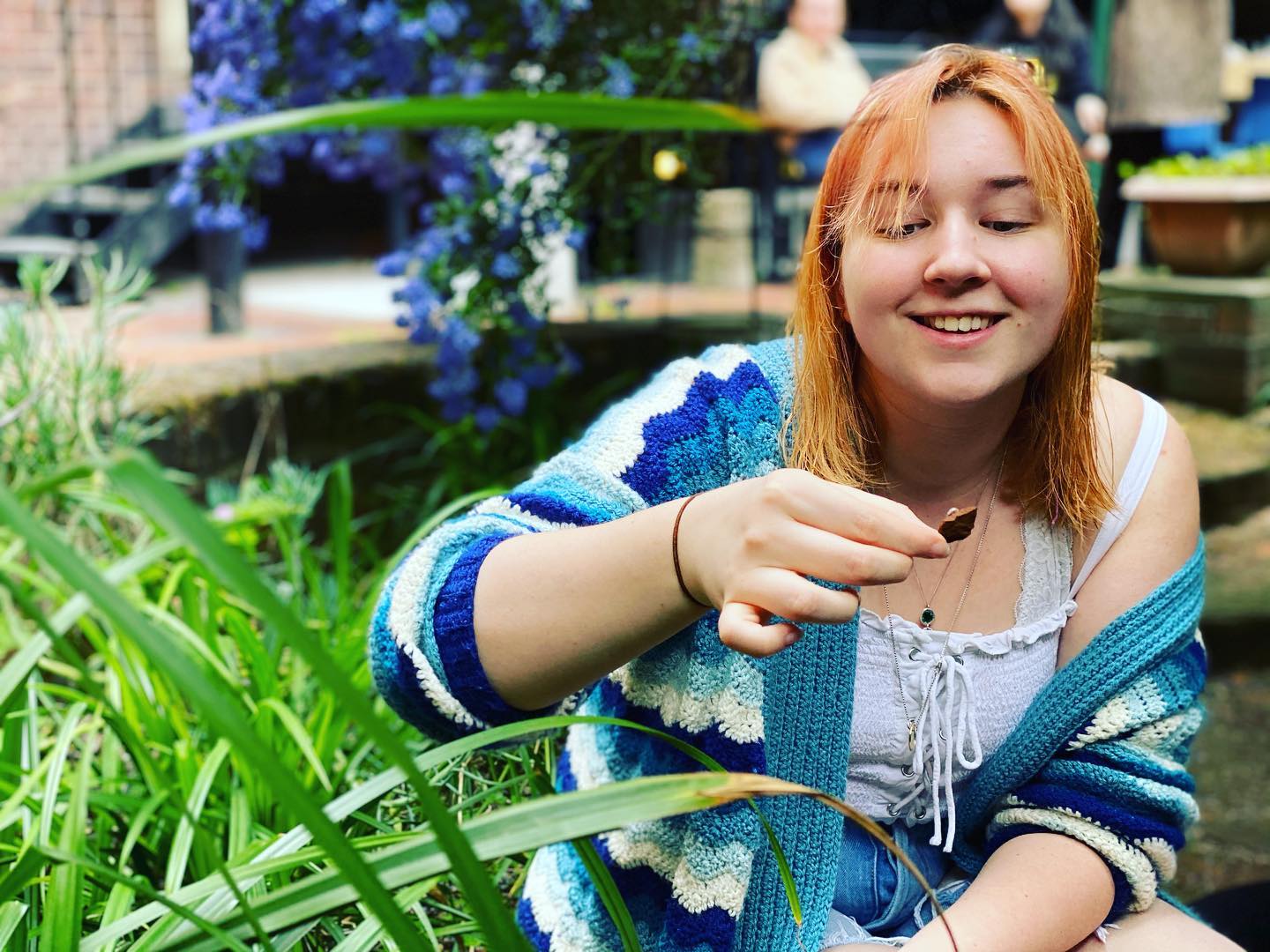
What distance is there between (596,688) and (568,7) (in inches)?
76.1

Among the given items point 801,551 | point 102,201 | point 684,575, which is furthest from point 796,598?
point 102,201

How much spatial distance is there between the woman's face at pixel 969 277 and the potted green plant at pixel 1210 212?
3.33m

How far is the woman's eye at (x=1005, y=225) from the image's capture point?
1201 mm

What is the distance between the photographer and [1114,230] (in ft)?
18.3

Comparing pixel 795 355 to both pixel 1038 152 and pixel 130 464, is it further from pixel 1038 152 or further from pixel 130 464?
pixel 130 464

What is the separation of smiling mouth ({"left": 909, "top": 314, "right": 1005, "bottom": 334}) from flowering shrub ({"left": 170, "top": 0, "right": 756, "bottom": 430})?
175cm

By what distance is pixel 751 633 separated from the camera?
2.74 feet

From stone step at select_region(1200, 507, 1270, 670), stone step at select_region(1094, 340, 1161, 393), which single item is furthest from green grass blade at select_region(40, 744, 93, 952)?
stone step at select_region(1094, 340, 1161, 393)

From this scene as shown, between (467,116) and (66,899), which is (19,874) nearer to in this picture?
(66,899)

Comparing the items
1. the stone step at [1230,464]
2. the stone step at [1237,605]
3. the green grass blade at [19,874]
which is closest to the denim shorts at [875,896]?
the green grass blade at [19,874]

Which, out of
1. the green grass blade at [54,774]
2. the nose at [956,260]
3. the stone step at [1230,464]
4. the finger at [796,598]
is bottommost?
the stone step at [1230,464]

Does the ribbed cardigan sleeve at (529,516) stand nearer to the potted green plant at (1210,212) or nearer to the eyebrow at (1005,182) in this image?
the eyebrow at (1005,182)

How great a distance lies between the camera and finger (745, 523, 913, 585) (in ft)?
2.74

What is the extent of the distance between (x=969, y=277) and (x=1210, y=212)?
3.49 meters
